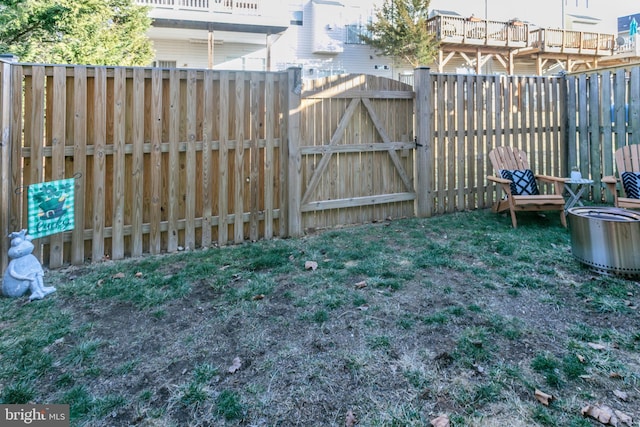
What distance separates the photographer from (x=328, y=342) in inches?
94.6

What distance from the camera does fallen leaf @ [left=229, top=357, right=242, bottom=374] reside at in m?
2.12

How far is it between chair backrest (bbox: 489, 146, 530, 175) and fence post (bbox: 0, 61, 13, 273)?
5.36m

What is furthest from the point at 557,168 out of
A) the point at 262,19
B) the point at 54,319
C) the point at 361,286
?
the point at 262,19

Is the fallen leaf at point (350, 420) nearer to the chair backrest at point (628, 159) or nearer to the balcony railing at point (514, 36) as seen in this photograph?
the chair backrest at point (628, 159)

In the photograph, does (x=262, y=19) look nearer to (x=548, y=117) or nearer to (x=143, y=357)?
(x=548, y=117)

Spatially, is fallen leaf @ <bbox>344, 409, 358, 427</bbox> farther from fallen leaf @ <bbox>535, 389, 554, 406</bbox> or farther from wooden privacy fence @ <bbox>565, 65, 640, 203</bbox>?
wooden privacy fence @ <bbox>565, 65, 640, 203</bbox>

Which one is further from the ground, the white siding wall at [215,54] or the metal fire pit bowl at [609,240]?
the white siding wall at [215,54]

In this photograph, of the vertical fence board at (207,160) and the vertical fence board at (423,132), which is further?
the vertical fence board at (423,132)

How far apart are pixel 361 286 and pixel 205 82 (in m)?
2.59

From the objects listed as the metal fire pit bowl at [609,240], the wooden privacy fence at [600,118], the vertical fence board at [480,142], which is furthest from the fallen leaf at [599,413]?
the wooden privacy fence at [600,118]

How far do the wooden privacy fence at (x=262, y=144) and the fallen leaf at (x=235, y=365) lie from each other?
7.34 feet

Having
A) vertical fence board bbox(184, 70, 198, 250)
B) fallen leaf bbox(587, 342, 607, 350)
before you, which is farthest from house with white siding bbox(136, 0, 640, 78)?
fallen leaf bbox(587, 342, 607, 350)

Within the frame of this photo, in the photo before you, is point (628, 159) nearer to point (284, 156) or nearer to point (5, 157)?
point (284, 156)

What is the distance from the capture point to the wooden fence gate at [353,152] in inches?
191
